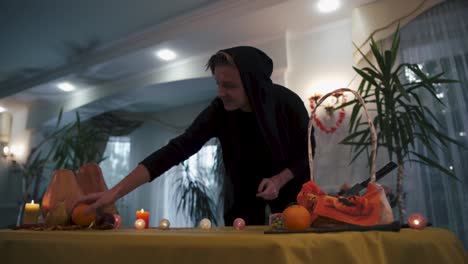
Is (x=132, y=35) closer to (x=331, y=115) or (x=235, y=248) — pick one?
(x=331, y=115)

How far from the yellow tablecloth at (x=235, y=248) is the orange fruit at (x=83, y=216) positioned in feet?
0.71

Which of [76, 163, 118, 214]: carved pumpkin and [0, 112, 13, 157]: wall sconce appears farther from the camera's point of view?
[0, 112, 13, 157]: wall sconce

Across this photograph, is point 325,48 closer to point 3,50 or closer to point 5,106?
point 3,50

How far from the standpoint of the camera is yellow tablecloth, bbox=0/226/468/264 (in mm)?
459

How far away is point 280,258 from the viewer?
1.43ft

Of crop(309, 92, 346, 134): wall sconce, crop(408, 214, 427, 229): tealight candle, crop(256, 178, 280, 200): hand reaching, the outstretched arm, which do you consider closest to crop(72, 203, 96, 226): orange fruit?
the outstretched arm

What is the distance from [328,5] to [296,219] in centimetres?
327

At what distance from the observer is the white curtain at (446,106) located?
2842 millimetres

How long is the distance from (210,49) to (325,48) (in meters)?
1.51

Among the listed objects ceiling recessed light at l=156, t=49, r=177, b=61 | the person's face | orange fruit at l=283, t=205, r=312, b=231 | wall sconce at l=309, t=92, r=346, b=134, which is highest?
ceiling recessed light at l=156, t=49, r=177, b=61

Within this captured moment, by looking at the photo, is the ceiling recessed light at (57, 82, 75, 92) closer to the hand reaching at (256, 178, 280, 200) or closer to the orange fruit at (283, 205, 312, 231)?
the hand reaching at (256, 178, 280, 200)

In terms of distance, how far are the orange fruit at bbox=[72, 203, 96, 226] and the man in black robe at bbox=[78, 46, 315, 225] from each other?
0.15 ft

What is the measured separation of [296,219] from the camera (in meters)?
0.60

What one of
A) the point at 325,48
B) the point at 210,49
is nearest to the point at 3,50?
the point at 210,49
